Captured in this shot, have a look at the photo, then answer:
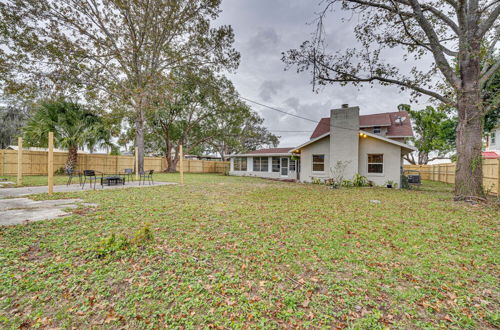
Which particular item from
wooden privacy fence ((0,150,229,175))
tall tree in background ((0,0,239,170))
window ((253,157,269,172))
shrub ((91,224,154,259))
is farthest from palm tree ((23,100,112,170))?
shrub ((91,224,154,259))

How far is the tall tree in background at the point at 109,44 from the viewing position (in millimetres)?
10891

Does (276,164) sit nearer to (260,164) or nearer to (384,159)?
(260,164)

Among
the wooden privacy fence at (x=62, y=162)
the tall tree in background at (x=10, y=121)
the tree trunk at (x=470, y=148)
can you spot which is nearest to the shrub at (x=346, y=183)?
the tree trunk at (x=470, y=148)

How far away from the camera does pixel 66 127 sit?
1391cm

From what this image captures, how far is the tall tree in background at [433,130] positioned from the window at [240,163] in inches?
788

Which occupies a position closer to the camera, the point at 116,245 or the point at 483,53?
the point at 116,245

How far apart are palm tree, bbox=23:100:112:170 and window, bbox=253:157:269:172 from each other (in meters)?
13.4

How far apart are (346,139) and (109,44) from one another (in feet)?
52.2

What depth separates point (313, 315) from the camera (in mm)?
1960

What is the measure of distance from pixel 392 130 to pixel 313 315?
2213 centimetres

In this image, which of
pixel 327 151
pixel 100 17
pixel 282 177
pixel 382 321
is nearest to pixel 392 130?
pixel 327 151

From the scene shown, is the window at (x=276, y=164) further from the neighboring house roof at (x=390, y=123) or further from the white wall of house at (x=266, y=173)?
the neighboring house roof at (x=390, y=123)

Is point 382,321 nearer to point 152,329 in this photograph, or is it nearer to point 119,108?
point 152,329

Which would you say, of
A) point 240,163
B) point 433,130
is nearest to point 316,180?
point 240,163
